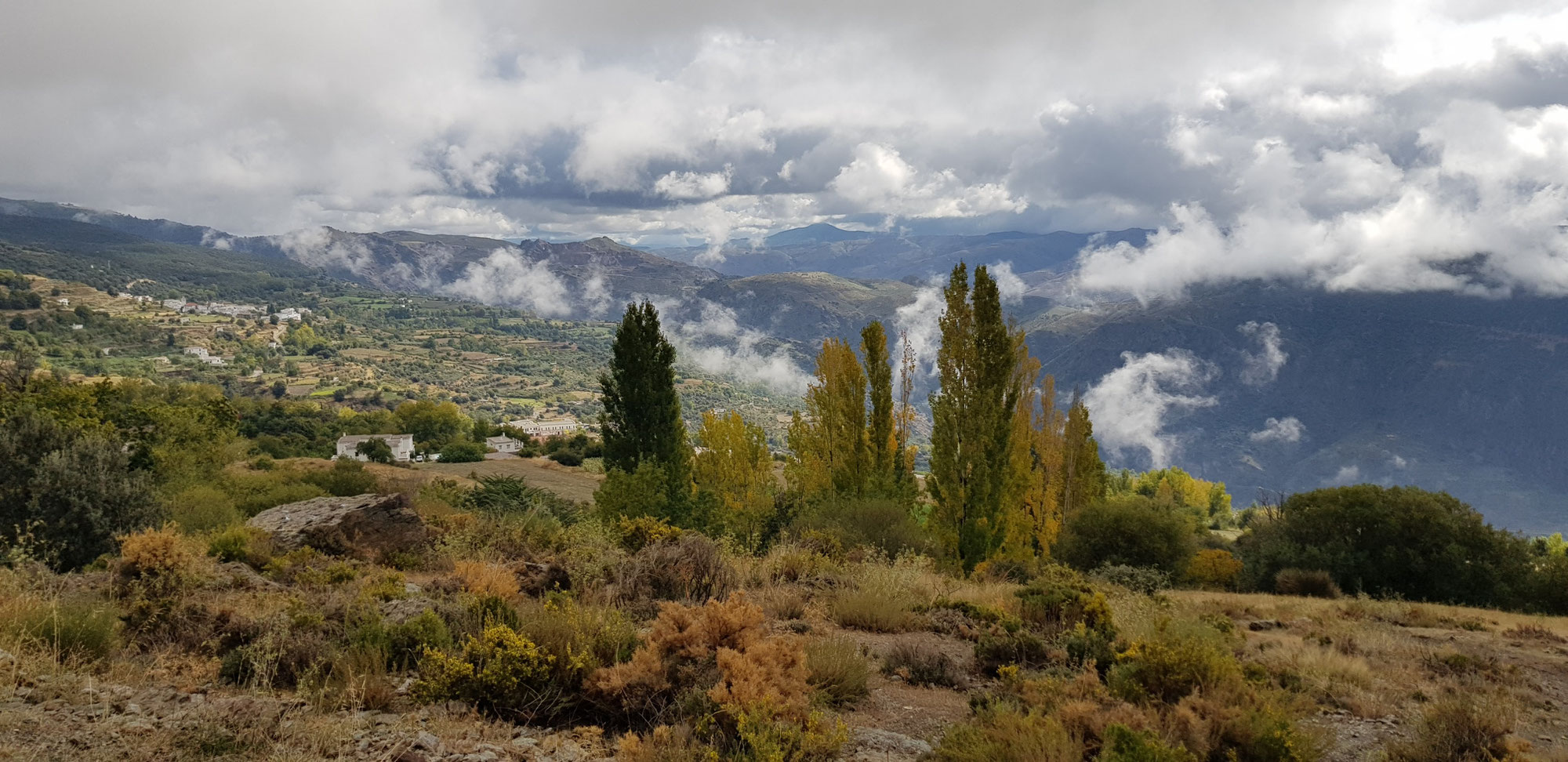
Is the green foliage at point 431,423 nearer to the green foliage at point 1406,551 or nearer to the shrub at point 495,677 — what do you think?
the green foliage at point 1406,551

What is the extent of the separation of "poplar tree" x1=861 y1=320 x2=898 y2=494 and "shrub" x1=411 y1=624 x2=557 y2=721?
2436 cm

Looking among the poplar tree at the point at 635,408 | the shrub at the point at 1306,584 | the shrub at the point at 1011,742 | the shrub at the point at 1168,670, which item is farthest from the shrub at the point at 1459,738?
the shrub at the point at 1306,584

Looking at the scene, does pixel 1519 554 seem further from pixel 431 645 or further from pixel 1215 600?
pixel 431 645

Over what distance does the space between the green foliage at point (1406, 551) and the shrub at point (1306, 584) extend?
1511mm

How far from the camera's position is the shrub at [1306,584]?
2578cm

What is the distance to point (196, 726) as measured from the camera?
496cm

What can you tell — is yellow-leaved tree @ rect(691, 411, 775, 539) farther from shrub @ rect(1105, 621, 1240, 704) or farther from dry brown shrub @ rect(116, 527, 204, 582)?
shrub @ rect(1105, 621, 1240, 704)

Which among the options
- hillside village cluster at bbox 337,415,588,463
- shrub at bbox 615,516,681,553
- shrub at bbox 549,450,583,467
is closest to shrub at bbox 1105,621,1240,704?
shrub at bbox 615,516,681,553

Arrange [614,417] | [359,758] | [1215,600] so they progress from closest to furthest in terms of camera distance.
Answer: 1. [359,758]
2. [1215,600]
3. [614,417]

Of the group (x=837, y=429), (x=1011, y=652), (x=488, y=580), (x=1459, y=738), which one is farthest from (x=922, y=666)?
(x=837, y=429)

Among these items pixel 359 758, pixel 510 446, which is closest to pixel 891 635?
Result: pixel 359 758

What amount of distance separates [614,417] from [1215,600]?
58.7 ft

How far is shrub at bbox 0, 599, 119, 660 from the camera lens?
246 inches

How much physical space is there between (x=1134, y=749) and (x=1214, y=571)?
2833cm
